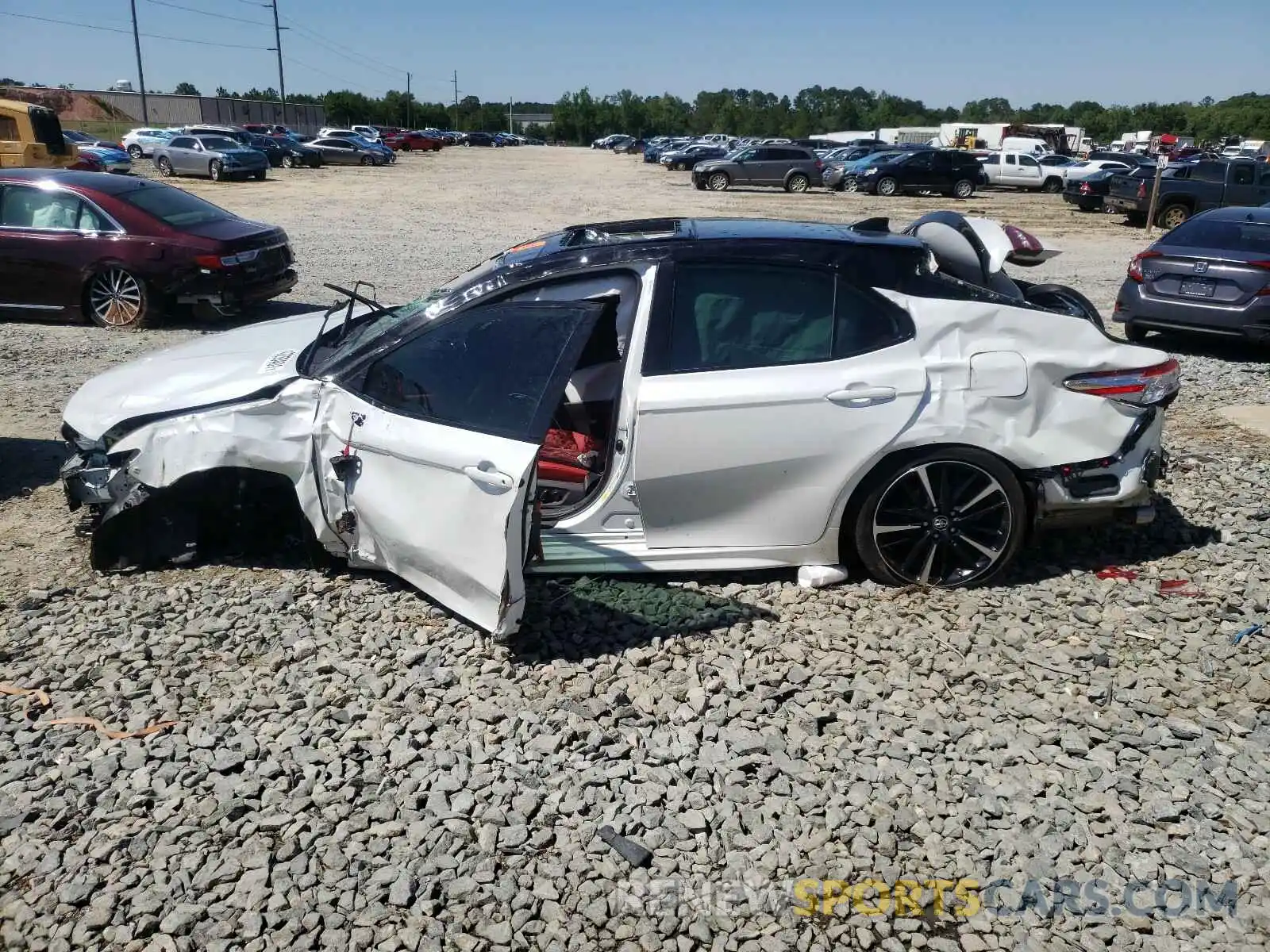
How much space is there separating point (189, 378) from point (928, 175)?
31.0m

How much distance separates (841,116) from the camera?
110312 millimetres

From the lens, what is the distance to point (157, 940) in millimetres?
2732

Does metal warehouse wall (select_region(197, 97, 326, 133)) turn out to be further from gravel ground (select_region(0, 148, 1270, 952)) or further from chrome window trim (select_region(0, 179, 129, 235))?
gravel ground (select_region(0, 148, 1270, 952))

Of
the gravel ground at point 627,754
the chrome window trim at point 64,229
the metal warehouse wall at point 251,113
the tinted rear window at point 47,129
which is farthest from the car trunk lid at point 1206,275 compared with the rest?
the metal warehouse wall at point 251,113

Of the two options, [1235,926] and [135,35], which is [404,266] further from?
[135,35]

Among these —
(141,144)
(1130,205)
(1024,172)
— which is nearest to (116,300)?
(1130,205)

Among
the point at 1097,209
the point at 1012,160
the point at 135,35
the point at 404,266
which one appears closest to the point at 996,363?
the point at 404,266

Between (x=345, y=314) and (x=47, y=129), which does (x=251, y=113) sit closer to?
(x=47, y=129)

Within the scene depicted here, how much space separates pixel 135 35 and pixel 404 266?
58.6 metres

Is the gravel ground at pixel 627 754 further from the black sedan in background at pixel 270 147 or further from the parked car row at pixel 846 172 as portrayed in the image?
the black sedan in background at pixel 270 147

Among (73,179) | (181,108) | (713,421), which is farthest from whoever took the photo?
(181,108)

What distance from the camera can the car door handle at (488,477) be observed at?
373 cm

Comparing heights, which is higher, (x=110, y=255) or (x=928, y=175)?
(x=928, y=175)

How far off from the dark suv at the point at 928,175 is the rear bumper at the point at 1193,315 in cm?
2327
